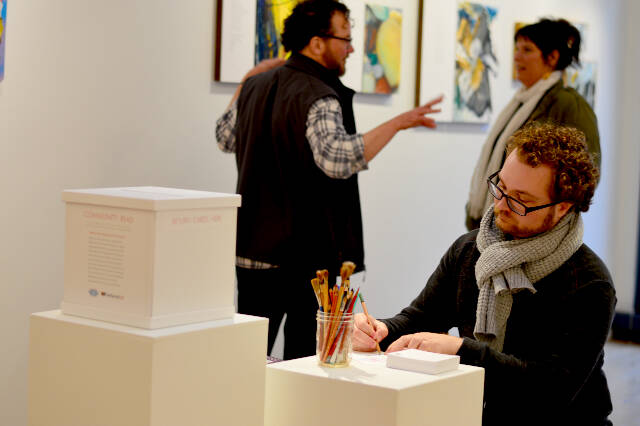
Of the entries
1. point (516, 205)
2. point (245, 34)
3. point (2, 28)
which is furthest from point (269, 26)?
point (516, 205)

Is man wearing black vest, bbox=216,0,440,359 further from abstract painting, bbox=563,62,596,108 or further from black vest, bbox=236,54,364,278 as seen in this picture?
abstract painting, bbox=563,62,596,108

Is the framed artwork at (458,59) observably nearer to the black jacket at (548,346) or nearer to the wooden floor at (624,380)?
the wooden floor at (624,380)

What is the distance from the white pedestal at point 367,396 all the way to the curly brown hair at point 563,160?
0.61 metres

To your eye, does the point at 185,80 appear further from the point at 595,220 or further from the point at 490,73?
the point at 595,220

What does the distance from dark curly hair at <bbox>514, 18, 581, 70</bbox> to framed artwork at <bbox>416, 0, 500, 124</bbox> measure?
2.45 ft

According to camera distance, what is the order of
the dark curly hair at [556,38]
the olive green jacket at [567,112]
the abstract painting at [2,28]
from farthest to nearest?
the dark curly hair at [556,38] → the olive green jacket at [567,112] → the abstract painting at [2,28]

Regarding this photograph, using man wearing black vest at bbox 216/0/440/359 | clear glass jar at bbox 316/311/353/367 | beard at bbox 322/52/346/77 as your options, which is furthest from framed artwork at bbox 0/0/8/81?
clear glass jar at bbox 316/311/353/367

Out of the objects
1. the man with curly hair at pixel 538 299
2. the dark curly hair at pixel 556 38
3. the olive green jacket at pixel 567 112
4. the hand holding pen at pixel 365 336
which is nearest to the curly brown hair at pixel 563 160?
the man with curly hair at pixel 538 299

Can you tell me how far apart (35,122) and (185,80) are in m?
0.68

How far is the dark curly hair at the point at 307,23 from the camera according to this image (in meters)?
3.39

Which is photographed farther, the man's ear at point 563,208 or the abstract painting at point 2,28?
the abstract painting at point 2,28

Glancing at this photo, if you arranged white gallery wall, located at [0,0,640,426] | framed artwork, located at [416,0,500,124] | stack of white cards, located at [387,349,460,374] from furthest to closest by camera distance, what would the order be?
framed artwork, located at [416,0,500,124] → white gallery wall, located at [0,0,640,426] → stack of white cards, located at [387,349,460,374]

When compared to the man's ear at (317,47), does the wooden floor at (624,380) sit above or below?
below

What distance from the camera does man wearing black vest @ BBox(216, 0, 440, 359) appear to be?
318 centimetres
